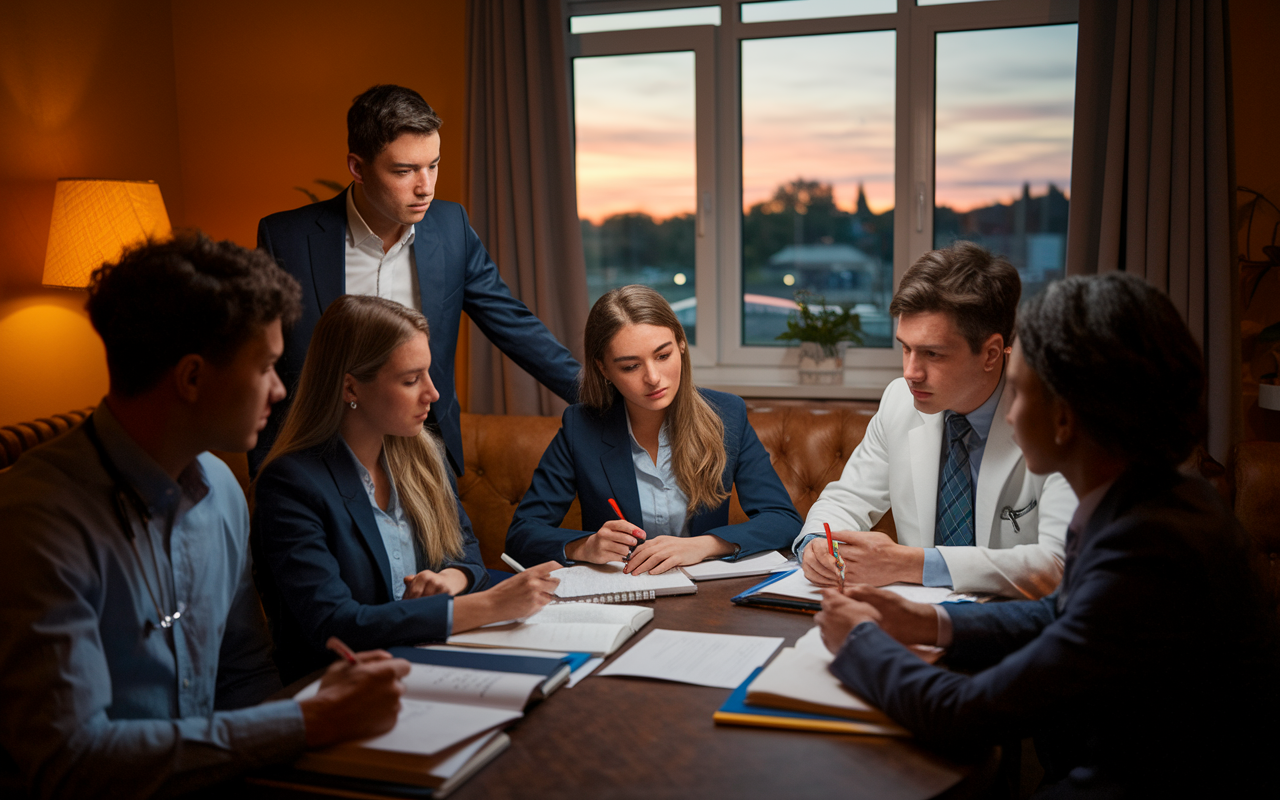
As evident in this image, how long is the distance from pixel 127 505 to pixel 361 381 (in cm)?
62

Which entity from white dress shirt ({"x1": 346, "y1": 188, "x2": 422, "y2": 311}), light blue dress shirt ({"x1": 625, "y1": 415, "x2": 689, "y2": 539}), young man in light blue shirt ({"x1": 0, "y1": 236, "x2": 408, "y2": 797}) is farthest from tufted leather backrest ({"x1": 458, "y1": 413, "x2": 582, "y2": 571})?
young man in light blue shirt ({"x1": 0, "y1": 236, "x2": 408, "y2": 797})

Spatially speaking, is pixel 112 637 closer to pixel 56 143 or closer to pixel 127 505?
pixel 127 505

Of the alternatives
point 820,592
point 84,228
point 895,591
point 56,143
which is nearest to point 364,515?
point 820,592

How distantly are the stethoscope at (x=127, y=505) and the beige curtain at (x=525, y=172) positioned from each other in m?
2.52

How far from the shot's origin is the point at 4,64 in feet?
11.1

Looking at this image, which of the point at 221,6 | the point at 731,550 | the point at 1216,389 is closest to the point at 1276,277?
the point at 1216,389

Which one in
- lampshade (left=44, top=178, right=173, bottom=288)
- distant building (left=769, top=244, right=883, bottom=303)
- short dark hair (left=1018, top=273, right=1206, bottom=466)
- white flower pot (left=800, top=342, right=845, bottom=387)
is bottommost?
white flower pot (left=800, top=342, right=845, bottom=387)

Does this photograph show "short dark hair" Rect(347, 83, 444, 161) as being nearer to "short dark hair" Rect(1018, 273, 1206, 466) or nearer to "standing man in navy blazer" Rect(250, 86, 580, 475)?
"standing man in navy blazer" Rect(250, 86, 580, 475)

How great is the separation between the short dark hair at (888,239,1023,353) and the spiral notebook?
0.70 metres

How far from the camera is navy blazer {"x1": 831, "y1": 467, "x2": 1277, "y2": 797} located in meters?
1.06

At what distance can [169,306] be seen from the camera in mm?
1181

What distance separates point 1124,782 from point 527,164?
3139mm

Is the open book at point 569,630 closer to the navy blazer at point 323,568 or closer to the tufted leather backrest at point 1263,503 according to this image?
Result: the navy blazer at point 323,568

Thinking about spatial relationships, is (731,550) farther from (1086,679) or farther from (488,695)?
(1086,679)
